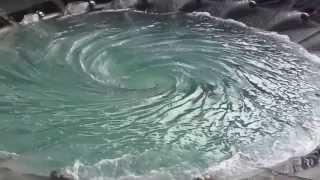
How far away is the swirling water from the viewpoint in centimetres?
402

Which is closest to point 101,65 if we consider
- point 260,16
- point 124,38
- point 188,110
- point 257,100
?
point 124,38

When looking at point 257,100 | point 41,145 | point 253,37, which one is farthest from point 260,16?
point 41,145

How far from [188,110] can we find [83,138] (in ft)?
3.16

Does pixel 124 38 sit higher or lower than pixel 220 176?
higher

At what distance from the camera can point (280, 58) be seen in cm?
562

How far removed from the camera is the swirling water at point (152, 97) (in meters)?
4.02

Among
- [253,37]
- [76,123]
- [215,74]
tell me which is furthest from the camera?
[253,37]

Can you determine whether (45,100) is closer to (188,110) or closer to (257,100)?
(188,110)

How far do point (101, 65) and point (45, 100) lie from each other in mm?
905

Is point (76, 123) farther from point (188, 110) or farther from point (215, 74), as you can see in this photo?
point (215, 74)

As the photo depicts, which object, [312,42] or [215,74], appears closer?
[215,74]

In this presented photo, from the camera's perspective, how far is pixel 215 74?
209 inches

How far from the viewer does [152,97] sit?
4.89m

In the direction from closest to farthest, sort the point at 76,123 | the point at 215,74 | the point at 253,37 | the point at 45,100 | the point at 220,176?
the point at 220,176 → the point at 76,123 → the point at 45,100 → the point at 215,74 → the point at 253,37
